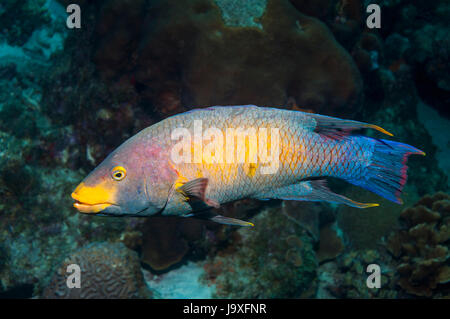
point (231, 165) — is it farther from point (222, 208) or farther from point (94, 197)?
point (222, 208)

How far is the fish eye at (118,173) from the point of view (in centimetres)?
192

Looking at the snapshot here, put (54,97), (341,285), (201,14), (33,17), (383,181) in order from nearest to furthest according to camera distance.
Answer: (383,181), (201,14), (341,285), (54,97), (33,17)

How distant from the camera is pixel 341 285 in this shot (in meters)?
5.18

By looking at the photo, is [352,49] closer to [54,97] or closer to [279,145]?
[279,145]

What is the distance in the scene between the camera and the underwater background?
4457 millimetres

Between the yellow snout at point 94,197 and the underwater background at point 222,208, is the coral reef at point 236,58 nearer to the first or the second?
the underwater background at point 222,208

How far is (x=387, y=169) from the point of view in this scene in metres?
2.26

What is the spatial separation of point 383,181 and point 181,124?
1.78m

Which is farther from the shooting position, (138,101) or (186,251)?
(138,101)

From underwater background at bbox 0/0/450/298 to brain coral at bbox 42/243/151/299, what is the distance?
0.06 ft
